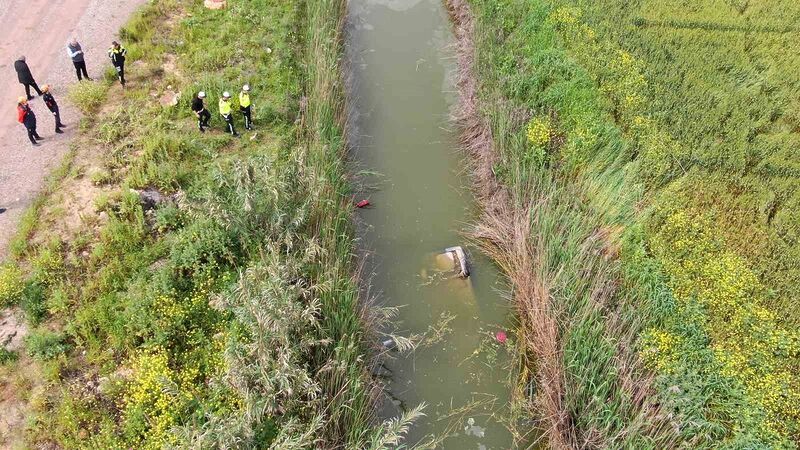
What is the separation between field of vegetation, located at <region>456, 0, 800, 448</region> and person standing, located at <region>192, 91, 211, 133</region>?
725 centimetres

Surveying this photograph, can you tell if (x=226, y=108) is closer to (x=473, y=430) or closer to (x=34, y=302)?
(x=34, y=302)

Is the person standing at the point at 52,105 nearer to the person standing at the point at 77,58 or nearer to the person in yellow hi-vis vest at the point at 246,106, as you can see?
the person standing at the point at 77,58

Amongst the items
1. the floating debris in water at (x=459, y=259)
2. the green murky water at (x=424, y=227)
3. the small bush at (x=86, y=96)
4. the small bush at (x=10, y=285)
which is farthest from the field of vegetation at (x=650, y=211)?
the small bush at (x=86, y=96)

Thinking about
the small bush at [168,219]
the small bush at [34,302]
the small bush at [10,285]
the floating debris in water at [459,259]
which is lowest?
the floating debris in water at [459,259]

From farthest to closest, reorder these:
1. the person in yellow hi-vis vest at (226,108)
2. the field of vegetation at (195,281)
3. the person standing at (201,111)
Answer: the person standing at (201,111), the person in yellow hi-vis vest at (226,108), the field of vegetation at (195,281)

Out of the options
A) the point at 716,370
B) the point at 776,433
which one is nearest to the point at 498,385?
the point at 716,370

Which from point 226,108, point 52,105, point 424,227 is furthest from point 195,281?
point 52,105

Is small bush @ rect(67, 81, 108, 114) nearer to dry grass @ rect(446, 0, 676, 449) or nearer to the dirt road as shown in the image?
the dirt road

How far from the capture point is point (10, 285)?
1042 centimetres

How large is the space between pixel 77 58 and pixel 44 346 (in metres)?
8.24

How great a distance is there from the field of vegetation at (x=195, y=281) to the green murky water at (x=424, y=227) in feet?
3.55

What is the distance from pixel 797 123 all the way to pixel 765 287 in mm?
5659

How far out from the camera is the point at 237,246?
37.6 ft

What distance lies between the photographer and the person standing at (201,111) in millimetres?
13656
